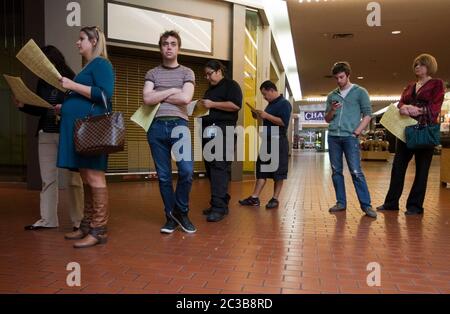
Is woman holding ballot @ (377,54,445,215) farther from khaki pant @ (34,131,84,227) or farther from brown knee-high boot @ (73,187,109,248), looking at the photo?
khaki pant @ (34,131,84,227)

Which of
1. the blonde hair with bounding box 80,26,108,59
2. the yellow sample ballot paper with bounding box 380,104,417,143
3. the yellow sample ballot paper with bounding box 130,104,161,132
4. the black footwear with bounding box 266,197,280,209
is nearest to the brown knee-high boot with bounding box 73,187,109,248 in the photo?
the yellow sample ballot paper with bounding box 130,104,161,132

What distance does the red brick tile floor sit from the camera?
2.61m

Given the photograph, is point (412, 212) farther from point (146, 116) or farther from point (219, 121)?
point (146, 116)

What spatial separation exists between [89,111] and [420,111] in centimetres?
355

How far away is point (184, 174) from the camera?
3.88 meters

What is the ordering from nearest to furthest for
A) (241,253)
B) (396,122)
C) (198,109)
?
(241,253) < (198,109) < (396,122)

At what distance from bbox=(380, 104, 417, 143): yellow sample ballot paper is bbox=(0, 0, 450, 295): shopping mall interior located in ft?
0.27

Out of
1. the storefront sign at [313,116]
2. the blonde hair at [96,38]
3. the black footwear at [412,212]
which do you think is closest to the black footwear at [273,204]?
the black footwear at [412,212]

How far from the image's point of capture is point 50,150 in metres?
3.95

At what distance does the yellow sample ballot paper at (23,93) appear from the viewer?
345 centimetres

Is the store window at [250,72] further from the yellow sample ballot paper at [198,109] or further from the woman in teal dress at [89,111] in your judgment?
the woman in teal dress at [89,111]

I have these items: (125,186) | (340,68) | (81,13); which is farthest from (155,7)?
(340,68)

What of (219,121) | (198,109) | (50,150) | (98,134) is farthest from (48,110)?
(219,121)
